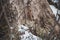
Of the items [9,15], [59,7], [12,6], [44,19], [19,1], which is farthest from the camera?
[59,7]

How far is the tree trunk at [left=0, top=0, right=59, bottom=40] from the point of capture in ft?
11.6

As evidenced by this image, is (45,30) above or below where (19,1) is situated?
below

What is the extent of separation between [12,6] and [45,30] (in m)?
0.93

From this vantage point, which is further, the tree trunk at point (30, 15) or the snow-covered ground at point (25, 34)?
the snow-covered ground at point (25, 34)

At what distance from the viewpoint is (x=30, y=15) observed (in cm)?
426

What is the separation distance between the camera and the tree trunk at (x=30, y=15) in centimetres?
Result: 353

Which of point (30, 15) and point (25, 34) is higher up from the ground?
point (30, 15)

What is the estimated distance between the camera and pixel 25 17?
4.17 m

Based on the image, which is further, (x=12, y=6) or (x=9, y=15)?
(x=12, y=6)

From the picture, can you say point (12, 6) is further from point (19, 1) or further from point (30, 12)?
point (30, 12)

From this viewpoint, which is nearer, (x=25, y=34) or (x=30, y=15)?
(x=25, y=34)

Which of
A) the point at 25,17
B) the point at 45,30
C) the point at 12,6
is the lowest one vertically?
the point at 45,30

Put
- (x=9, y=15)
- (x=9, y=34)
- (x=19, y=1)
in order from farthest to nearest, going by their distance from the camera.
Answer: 1. (x=19, y=1)
2. (x=9, y=15)
3. (x=9, y=34)

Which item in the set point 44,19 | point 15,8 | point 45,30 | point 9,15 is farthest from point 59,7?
point 9,15
